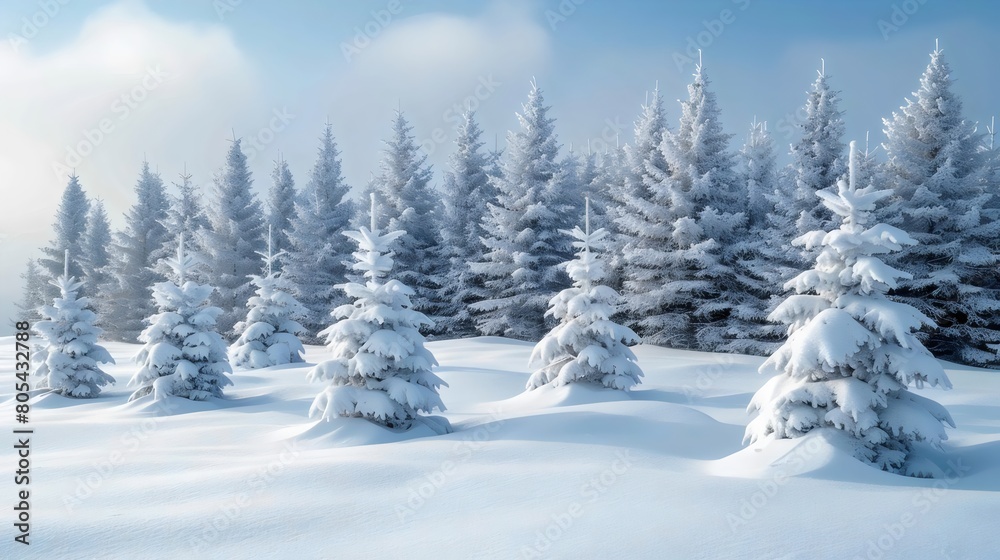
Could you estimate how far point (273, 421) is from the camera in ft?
34.4

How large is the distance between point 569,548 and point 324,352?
819 inches

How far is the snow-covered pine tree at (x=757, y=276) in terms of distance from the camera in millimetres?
20156

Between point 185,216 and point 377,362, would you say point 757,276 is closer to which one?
point 377,362

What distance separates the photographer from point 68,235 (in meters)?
41.2

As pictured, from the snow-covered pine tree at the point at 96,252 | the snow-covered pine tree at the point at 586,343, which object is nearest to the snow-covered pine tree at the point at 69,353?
the snow-covered pine tree at the point at 586,343

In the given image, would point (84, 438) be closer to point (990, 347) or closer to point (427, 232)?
point (427, 232)

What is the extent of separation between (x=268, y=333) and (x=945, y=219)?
2159cm

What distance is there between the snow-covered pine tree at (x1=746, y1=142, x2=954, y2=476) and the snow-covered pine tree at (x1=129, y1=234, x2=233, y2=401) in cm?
1036

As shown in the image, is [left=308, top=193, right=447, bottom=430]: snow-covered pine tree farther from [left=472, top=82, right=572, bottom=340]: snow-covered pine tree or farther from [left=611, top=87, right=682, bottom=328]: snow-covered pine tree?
[left=472, top=82, right=572, bottom=340]: snow-covered pine tree

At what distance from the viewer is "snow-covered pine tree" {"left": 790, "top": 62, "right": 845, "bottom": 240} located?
20703 millimetres

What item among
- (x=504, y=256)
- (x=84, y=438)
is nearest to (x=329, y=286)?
(x=504, y=256)

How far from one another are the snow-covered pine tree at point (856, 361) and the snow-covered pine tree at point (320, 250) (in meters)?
23.4

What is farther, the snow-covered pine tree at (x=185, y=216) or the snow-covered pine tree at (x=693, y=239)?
the snow-covered pine tree at (x=185, y=216)

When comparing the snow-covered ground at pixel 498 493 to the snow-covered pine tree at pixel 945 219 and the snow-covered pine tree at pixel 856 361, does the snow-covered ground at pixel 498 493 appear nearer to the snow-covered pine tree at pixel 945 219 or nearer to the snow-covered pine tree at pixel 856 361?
the snow-covered pine tree at pixel 856 361
